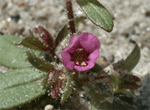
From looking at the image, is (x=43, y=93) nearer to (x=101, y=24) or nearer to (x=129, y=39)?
(x=101, y=24)

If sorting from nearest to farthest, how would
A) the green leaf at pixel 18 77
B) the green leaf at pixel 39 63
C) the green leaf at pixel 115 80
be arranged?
the green leaf at pixel 39 63, the green leaf at pixel 115 80, the green leaf at pixel 18 77

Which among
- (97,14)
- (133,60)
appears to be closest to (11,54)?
(97,14)

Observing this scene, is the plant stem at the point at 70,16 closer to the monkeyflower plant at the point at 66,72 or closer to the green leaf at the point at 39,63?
the monkeyflower plant at the point at 66,72

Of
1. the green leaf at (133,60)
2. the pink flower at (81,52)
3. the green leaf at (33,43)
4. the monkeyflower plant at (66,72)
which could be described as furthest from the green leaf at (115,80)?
the green leaf at (33,43)

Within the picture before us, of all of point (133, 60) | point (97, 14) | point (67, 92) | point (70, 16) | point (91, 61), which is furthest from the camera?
point (133, 60)

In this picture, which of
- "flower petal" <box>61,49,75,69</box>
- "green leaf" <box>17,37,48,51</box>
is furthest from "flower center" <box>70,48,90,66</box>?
"green leaf" <box>17,37,48,51</box>

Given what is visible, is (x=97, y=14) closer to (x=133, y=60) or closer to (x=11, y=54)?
(x=133, y=60)

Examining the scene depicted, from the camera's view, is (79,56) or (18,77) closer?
(79,56)
